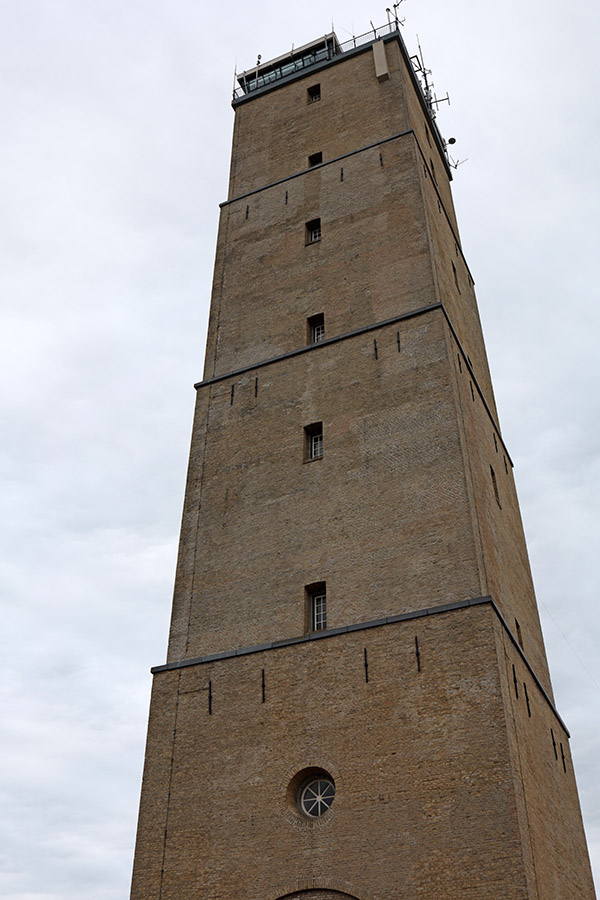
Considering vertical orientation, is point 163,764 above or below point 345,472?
below

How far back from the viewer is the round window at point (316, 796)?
1747 centimetres

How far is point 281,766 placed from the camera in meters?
18.0

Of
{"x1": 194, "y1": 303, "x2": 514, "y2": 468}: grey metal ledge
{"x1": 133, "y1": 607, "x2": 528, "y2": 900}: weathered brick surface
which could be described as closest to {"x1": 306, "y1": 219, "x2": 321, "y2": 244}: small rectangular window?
{"x1": 194, "y1": 303, "x2": 514, "y2": 468}: grey metal ledge

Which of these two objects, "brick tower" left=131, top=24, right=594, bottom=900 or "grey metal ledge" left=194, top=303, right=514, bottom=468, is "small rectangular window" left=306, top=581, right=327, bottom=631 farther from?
"grey metal ledge" left=194, top=303, right=514, bottom=468

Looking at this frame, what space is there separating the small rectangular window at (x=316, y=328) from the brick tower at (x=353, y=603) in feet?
0.27

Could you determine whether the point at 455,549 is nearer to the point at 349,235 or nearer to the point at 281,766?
the point at 281,766

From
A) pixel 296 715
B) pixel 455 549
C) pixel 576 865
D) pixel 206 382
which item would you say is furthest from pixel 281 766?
pixel 206 382

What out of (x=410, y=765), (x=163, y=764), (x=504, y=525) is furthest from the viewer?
(x=504, y=525)

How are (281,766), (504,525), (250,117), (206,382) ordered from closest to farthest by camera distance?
(281,766), (504,525), (206,382), (250,117)

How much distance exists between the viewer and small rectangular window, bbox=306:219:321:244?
27688 mm

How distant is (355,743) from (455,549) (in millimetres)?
4381

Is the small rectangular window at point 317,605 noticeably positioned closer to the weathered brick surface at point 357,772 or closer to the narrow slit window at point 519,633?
the weathered brick surface at point 357,772

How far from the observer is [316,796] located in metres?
17.7

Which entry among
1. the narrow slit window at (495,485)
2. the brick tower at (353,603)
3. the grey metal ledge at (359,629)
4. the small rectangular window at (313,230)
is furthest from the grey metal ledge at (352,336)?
the grey metal ledge at (359,629)
